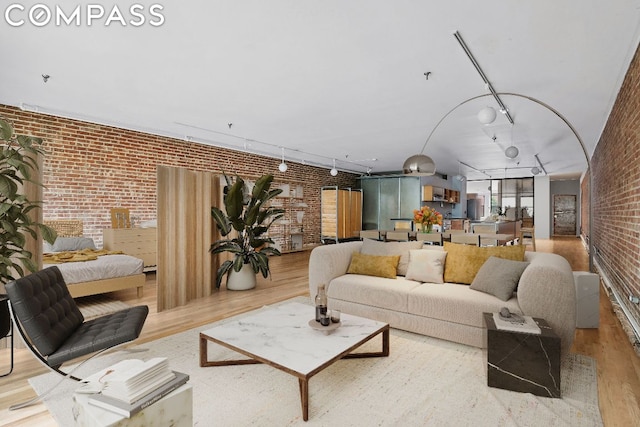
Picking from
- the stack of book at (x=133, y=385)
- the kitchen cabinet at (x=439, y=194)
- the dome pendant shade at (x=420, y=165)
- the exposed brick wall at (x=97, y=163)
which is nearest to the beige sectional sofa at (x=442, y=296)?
the dome pendant shade at (x=420, y=165)

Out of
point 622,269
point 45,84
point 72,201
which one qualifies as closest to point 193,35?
point 45,84

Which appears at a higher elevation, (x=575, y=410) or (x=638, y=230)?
(x=638, y=230)

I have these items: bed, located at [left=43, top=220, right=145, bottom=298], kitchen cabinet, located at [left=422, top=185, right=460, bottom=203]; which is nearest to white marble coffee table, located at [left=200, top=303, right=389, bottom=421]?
bed, located at [left=43, top=220, right=145, bottom=298]

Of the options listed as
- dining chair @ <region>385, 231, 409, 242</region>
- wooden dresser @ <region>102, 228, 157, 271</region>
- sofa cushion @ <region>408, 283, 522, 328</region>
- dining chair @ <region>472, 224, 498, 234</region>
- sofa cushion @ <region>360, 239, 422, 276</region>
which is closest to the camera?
sofa cushion @ <region>408, 283, 522, 328</region>

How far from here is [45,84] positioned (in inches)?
154

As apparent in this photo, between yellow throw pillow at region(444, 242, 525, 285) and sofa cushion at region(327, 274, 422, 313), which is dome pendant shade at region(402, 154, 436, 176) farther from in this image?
sofa cushion at region(327, 274, 422, 313)

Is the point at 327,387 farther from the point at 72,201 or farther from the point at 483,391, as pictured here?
the point at 72,201

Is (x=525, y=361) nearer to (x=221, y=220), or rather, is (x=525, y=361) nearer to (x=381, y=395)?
(x=381, y=395)

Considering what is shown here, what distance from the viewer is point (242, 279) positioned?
5.12m

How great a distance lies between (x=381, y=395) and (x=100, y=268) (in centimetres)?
388

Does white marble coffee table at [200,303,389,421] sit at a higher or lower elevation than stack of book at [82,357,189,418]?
lower

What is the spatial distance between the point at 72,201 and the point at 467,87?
6.04m

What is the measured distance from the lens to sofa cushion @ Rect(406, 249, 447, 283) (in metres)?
3.50

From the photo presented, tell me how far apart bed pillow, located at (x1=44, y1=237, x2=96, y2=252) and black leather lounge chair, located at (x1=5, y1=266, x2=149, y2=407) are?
9.42 feet
